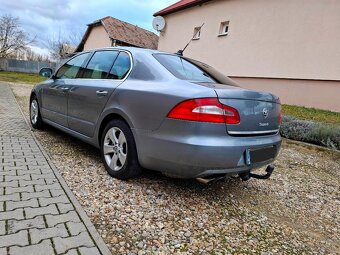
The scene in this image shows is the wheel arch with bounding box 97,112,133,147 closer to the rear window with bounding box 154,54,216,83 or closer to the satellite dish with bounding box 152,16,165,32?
the rear window with bounding box 154,54,216,83

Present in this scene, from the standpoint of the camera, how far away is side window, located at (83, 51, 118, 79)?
3.91 m

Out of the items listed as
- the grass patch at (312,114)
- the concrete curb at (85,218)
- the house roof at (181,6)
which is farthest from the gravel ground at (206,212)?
the house roof at (181,6)

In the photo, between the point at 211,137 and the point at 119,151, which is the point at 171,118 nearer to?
the point at 211,137

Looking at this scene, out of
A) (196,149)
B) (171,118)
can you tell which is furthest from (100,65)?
(196,149)

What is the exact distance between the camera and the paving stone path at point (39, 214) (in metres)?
2.04

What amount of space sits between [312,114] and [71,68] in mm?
7173

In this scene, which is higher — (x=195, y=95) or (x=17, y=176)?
(x=195, y=95)

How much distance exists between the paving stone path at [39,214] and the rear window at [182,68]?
5.48 feet

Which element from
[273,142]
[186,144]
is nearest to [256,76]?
[273,142]

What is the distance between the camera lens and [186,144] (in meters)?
2.61

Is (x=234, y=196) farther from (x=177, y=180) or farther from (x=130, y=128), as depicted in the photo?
(x=130, y=128)

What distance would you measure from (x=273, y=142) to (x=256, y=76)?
973 centimetres

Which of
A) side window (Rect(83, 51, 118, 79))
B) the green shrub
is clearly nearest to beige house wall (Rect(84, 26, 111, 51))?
the green shrub

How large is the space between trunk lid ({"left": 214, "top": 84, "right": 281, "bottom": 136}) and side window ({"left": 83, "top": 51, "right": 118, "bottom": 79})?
1.69 metres
